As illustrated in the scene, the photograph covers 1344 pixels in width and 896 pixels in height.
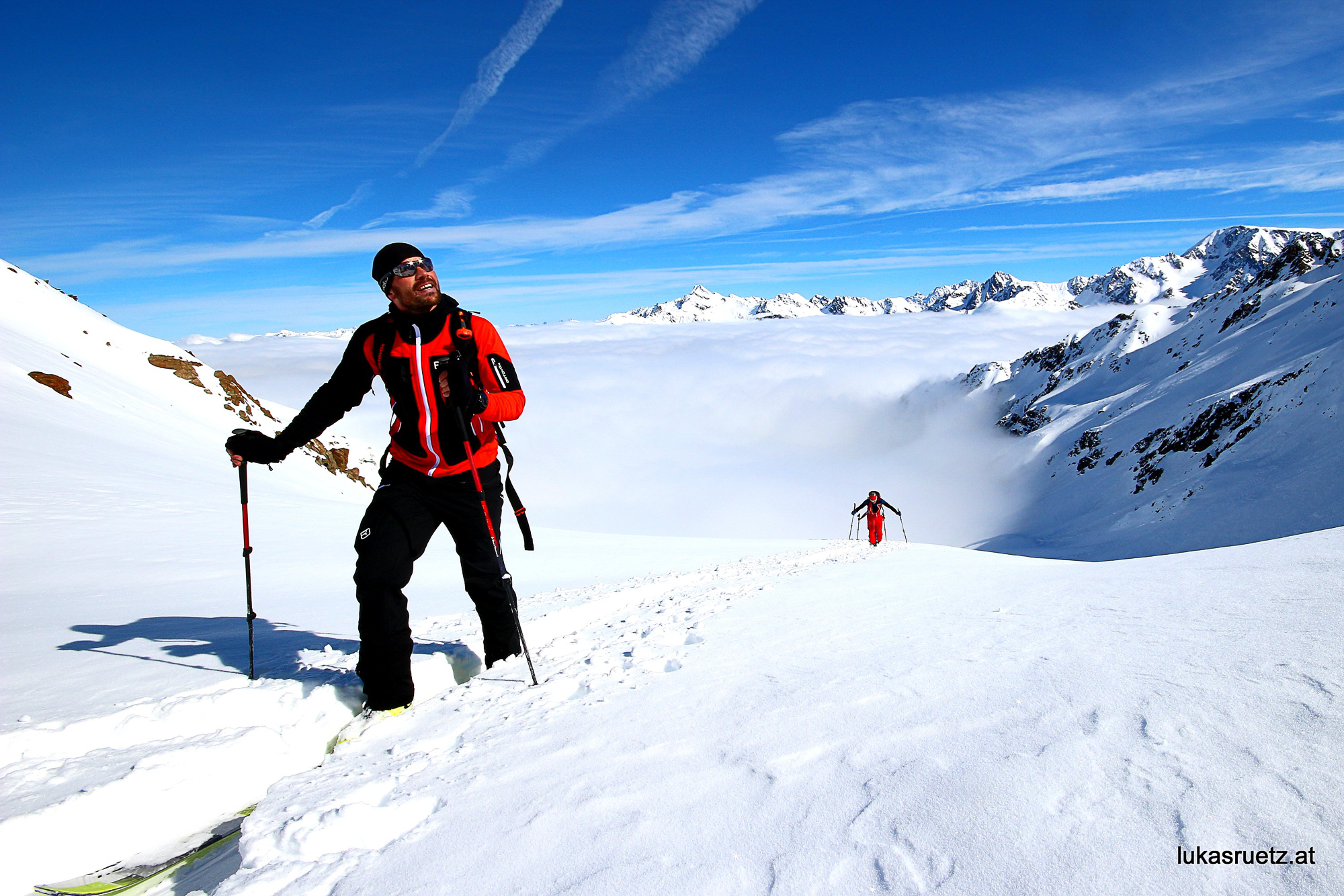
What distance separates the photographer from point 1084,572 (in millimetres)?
6977

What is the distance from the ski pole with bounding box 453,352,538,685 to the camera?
4.23 meters

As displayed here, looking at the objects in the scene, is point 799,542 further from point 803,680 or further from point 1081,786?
point 1081,786

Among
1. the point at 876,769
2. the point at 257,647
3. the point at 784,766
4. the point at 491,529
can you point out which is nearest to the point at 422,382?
the point at 491,529

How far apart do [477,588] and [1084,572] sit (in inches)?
242

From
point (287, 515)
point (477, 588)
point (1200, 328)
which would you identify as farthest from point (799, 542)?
point (1200, 328)

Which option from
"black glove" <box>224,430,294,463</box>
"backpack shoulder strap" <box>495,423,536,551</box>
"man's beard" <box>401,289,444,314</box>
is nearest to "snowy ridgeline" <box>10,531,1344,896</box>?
"backpack shoulder strap" <box>495,423,536,551</box>

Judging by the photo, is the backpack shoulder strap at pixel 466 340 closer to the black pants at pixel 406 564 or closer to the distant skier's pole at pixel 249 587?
the black pants at pixel 406 564

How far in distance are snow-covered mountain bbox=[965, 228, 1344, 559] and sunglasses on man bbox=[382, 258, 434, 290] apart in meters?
48.1

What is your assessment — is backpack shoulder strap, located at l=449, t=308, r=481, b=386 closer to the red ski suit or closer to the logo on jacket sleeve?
the logo on jacket sleeve

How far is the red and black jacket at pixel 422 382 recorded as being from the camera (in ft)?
13.9

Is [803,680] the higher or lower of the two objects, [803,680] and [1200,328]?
the lower

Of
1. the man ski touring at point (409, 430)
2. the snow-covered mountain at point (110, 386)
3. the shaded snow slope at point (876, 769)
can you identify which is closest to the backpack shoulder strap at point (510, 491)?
the man ski touring at point (409, 430)

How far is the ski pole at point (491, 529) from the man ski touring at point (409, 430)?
3 cm

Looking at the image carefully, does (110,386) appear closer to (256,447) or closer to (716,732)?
(256,447)
